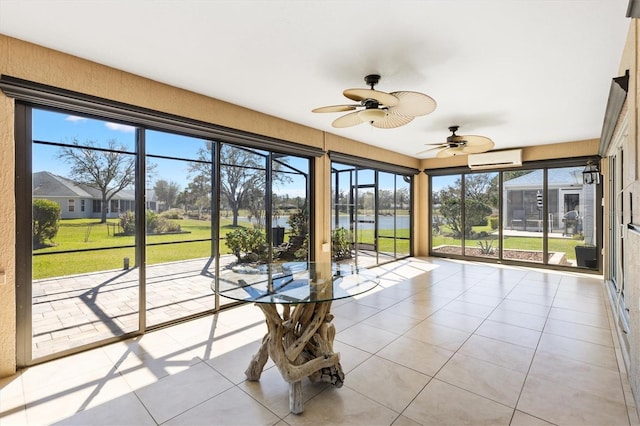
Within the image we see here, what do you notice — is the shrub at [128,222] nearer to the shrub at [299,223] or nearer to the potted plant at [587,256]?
the shrub at [299,223]

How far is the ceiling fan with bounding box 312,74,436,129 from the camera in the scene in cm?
259

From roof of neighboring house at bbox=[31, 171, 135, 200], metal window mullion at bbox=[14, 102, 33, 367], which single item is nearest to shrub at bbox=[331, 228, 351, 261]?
roof of neighboring house at bbox=[31, 171, 135, 200]

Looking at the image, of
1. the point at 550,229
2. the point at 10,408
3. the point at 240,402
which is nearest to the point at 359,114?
the point at 240,402

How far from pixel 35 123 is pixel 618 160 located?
20.6ft

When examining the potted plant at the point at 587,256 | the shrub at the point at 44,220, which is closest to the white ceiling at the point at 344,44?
the shrub at the point at 44,220

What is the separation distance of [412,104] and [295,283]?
1860mm

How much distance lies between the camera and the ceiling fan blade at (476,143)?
4.26 metres

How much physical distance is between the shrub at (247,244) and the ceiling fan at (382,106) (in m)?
1.94

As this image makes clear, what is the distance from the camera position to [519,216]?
7008 millimetres

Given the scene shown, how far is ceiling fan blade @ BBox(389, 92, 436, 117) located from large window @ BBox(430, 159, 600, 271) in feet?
16.7

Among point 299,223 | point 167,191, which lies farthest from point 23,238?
point 299,223

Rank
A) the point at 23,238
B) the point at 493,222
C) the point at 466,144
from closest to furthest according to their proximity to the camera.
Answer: the point at 23,238
the point at 466,144
the point at 493,222

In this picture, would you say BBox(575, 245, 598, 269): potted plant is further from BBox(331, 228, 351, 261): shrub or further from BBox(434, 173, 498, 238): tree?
BBox(331, 228, 351, 261): shrub

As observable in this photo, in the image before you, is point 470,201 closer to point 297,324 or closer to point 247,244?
point 247,244
